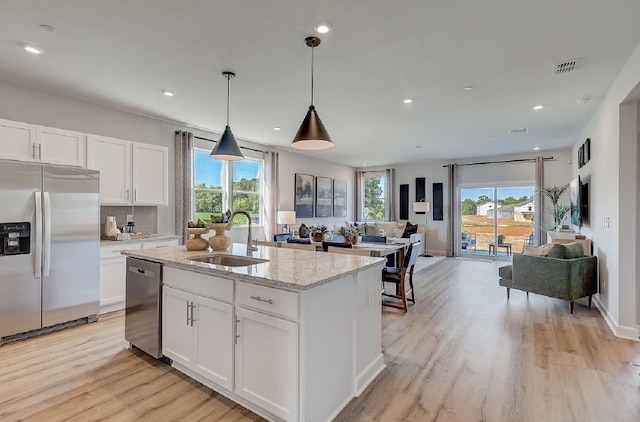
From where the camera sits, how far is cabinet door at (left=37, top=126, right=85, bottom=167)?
3.71 metres

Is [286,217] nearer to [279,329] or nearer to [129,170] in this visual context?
[129,170]

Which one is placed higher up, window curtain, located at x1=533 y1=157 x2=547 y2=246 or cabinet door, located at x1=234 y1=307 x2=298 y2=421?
window curtain, located at x1=533 y1=157 x2=547 y2=246

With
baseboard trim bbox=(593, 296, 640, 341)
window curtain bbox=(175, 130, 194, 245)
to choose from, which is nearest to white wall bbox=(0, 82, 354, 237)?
window curtain bbox=(175, 130, 194, 245)

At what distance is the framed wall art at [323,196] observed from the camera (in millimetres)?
9109

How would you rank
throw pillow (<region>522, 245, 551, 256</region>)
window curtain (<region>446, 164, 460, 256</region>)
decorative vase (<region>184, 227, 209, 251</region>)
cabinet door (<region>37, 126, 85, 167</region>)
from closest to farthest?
decorative vase (<region>184, 227, 209, 251</region>), cabinet door (<region>37, 126, 85, 167</region>), throw pillow (<region>522, 245, 551, 256</region>), window curtain (<region>446, 164, 460, 256</region>)

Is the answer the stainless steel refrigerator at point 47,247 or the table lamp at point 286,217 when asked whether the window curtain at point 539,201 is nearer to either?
the table lamp at point 286,217

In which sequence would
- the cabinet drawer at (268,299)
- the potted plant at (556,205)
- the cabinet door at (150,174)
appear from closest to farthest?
the cabinet drawer at (268,299) < the cabinet door at (150,174) < the potted plant at (556,205)

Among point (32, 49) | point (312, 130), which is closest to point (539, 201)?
point (312, 130)

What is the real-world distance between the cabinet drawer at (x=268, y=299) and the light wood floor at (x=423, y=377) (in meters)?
0.74

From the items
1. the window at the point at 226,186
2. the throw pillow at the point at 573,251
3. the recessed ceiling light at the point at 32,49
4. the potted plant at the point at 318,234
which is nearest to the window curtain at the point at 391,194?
the window at the point at 226,186

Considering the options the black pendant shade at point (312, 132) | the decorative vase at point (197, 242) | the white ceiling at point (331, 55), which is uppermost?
the white ceiling at point (331, 55)

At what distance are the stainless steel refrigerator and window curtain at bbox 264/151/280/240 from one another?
3.71 metres

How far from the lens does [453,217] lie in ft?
30.5

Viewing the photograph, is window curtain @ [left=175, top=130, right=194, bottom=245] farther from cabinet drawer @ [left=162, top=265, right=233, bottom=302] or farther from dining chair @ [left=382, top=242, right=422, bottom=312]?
dining chair @ [left=382, top=242, right=422, bottom=312]
